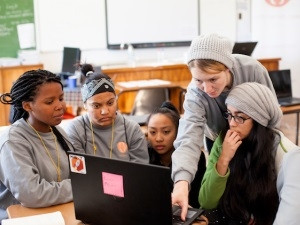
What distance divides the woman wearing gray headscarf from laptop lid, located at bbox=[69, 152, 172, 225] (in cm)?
72

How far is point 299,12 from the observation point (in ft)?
21.3

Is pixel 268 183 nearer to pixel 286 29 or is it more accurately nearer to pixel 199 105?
pixel 199 105

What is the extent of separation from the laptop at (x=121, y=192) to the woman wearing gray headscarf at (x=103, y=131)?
2.36 ft

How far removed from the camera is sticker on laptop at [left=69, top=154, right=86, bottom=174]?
1.34 meters

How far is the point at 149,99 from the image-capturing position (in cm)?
450

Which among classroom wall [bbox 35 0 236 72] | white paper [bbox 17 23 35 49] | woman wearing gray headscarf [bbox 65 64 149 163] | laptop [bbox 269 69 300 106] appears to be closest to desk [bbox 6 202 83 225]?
woman wearing gray headscarf [bbox 65 64 149 163]

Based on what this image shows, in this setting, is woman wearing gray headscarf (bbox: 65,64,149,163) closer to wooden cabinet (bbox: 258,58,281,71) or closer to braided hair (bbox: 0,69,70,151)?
braided hair (bbox: 0,69,70,151)

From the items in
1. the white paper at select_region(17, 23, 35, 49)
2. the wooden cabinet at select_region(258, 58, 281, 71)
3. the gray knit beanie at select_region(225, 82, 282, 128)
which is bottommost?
the wooden cabinet at select_region(258, 58, 281, 71)

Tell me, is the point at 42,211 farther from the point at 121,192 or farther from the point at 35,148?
the point at 121,192

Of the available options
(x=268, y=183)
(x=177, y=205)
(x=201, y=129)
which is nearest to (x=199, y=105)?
(x=201, y=129)

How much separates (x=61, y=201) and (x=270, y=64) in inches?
214

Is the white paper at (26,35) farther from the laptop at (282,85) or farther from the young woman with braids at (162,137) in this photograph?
the young woman with braids at (162,137)

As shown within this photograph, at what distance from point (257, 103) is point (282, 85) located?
2743mm

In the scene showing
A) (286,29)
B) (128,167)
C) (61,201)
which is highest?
(286,29)
